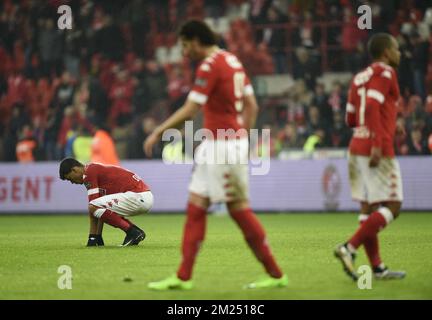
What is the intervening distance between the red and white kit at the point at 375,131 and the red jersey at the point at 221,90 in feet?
4.14

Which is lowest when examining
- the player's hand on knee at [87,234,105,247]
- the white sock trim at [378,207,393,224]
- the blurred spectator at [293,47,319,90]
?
the player's hand on knee at [87,234,105,247]

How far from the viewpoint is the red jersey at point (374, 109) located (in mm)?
8844

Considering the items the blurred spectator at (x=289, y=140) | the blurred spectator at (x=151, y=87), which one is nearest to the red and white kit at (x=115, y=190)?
the blurred spectator at (x=289, y=140)

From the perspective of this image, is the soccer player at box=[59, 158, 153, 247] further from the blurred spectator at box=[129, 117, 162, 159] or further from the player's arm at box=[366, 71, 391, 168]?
the blurred spectator at box=[129, 117, 162, 159]

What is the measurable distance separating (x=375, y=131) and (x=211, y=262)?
284cm

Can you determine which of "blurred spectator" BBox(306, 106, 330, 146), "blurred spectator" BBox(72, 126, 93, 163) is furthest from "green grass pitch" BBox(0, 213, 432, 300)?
"blurred spectator" BBox(306, 106, 330, 146)

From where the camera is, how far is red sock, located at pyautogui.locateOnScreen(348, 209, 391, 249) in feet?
29.1

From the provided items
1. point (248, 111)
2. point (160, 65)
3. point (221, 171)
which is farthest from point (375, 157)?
point (160, 65)

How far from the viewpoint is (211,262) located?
1091 centimetres

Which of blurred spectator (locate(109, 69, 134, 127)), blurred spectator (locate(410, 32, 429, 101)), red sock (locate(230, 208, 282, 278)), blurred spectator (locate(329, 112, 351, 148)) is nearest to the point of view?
red sock (locate(230, 208, 282, 278))

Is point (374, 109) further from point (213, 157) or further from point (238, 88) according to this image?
point (213, 157)

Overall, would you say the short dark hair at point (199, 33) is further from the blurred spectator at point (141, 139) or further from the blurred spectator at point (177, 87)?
the blurred spectator at point (177, 87)

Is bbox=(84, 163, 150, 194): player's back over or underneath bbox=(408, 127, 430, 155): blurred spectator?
underneath

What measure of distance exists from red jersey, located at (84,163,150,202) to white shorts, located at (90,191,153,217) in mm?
79
